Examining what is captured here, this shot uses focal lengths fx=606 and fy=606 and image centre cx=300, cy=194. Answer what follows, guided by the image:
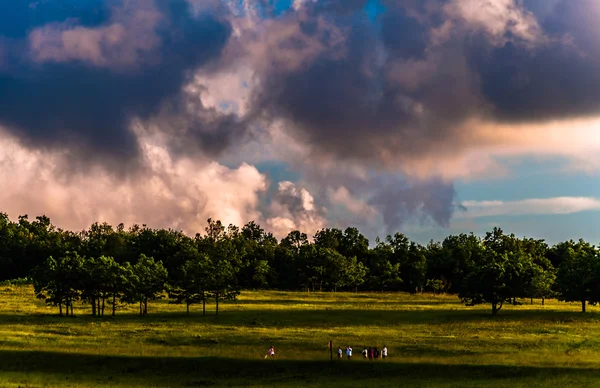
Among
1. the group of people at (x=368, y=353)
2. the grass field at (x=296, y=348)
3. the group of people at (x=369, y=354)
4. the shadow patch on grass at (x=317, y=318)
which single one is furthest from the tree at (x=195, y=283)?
the group of people at (x=369, y=354)

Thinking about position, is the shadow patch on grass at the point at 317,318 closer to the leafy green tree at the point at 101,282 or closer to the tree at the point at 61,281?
the leafy green tree at the point at 101,282

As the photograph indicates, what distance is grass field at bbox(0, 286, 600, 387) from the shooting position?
58250mm

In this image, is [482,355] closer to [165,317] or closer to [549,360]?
[549,360]

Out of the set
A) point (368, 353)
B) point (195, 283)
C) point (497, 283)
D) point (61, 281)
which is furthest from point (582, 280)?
point (61, 281)

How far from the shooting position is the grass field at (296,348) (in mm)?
58250

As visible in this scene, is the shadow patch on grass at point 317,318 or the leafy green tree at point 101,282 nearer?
the shadow patch on grass at point 317,318

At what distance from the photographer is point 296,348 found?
242 ft

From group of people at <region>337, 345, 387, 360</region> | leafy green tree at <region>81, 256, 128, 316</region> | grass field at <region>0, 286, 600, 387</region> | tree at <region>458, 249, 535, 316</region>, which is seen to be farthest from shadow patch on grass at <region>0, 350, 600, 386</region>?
tree at <region>458, 249, 535, 316</region>

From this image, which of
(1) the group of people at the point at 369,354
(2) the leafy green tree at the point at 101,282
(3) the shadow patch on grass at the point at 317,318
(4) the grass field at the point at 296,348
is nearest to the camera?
(4) the grass field at the point at 296,348

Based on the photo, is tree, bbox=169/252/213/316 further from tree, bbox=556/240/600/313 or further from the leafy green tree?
tree, bbox=556/240/600/313

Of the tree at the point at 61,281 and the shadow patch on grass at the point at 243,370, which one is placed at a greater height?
the tree at the point at 61,281

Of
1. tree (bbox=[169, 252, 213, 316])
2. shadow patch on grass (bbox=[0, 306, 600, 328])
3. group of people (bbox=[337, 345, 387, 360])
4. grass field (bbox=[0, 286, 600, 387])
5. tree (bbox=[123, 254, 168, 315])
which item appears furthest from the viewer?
tree (bbox=[169, 252, 213, 316])

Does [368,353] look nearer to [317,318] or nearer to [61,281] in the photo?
[317,318]

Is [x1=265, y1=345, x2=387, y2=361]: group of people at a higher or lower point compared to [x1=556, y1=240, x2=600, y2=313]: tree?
lower
